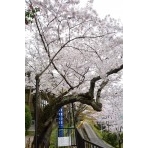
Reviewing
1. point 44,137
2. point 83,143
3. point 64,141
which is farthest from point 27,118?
point 83,143

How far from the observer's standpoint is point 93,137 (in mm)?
2432

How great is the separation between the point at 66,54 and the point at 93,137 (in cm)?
61

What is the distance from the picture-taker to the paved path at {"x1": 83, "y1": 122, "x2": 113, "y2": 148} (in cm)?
241

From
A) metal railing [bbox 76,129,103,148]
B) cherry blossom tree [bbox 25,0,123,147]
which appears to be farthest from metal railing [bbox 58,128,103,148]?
cherry blossom tree [bbox 25,0,123,147]

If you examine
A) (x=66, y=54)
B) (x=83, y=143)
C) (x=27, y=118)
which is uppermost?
(x=66, y=54)

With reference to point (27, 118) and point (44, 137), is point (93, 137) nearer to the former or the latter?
point (44, 137)

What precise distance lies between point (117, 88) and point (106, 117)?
0.22 metres

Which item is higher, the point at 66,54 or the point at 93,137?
the point at 66,54

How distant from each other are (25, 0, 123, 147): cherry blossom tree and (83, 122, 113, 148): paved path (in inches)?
5.7
